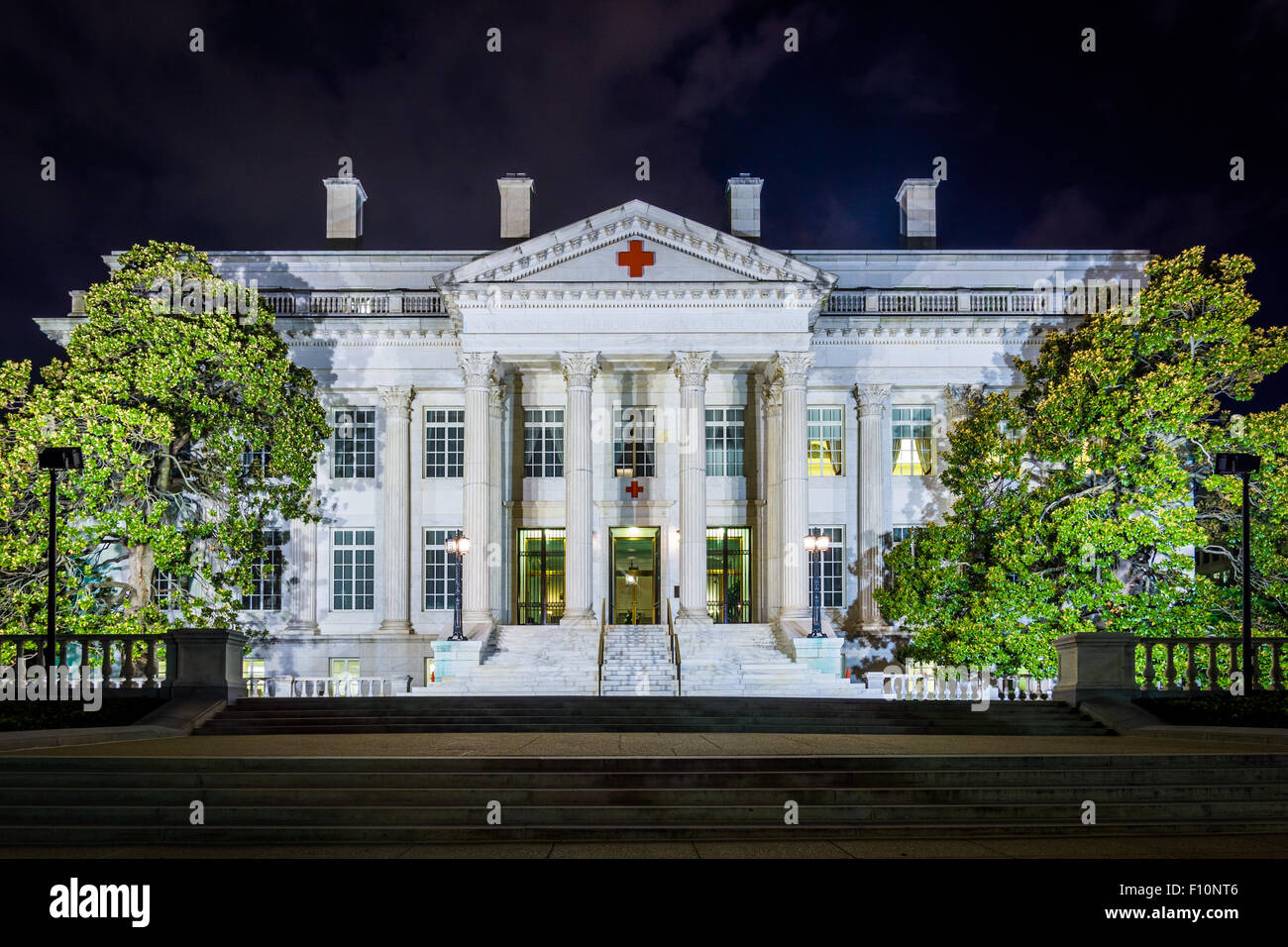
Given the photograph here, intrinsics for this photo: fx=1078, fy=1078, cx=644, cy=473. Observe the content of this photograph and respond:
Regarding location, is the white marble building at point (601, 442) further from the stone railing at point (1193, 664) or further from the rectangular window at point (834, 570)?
the stone railing at point (1193, 664)

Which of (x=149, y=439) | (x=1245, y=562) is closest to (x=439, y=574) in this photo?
(x=149, y=439)

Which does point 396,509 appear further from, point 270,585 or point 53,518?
point 53,518

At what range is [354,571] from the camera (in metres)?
35.8

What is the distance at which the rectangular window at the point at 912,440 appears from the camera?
36.0 metres

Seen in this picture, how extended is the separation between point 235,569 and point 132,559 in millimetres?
2562

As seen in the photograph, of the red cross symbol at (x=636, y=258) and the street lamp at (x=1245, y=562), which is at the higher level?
the red cross symbol at (x=636, y=258)

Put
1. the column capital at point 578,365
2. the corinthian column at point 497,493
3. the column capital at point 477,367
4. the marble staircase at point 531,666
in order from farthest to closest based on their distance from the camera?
1. the corinthian column at point 497,493
2. the column capital at point 477,367
3. the column capital at point 578,365
4. the marble staircase at point 531,666

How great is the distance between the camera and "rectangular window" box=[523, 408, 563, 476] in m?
36.5

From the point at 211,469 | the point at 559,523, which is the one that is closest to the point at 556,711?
the point at 211,469

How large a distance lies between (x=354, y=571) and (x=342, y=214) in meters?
14.5

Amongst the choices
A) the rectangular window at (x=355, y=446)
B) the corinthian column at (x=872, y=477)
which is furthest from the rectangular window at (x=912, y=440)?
the rectangular window at (x=355, y=446)

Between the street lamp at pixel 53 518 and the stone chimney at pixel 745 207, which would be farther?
the stone chimney at pixel 745 207

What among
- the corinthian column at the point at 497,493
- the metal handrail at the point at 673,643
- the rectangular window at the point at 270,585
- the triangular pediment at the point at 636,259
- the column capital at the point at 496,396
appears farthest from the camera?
the rectangular window at the point at 270,585

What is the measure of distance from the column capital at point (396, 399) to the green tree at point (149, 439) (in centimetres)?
381
